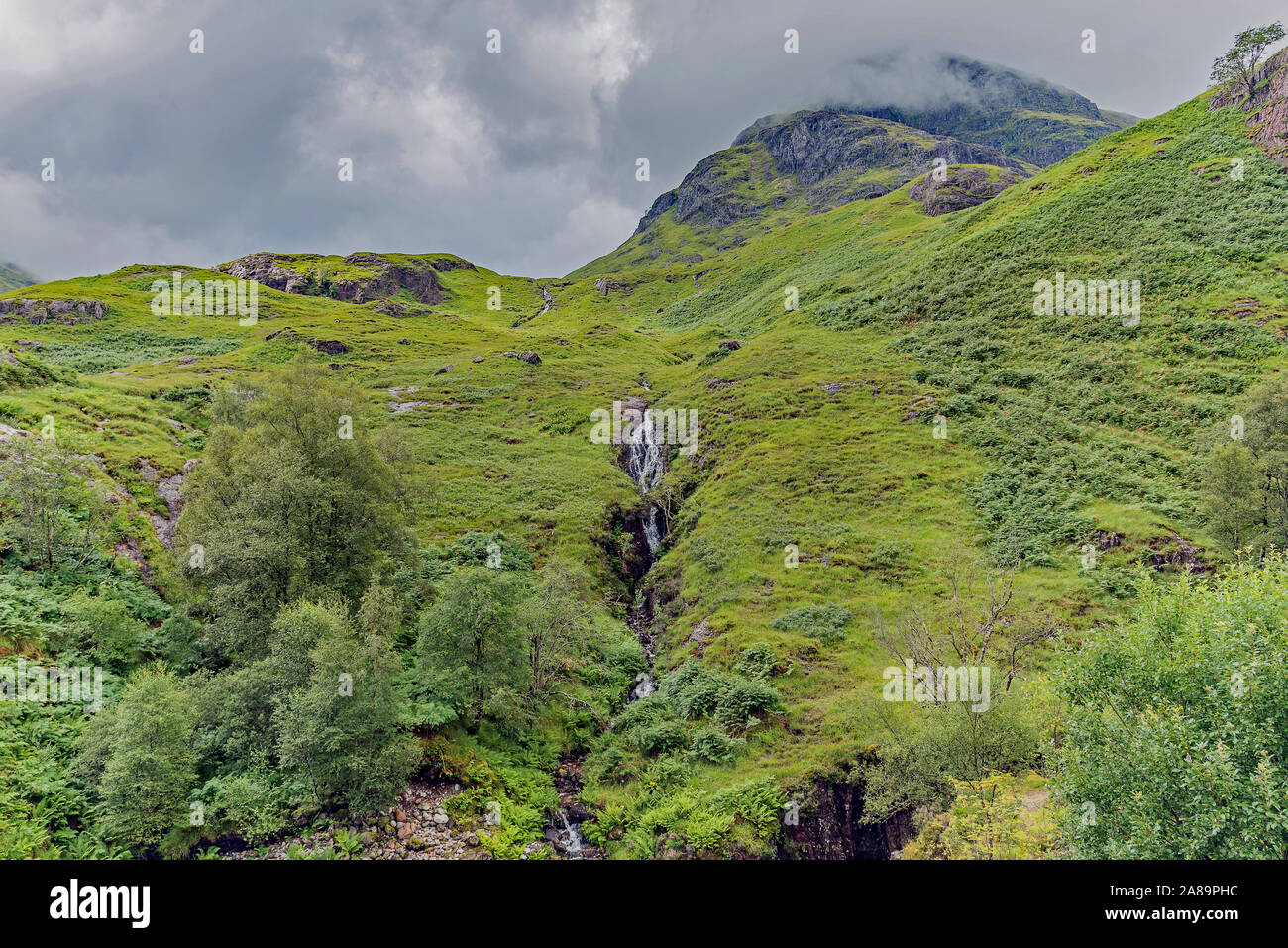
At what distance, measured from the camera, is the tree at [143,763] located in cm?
1850

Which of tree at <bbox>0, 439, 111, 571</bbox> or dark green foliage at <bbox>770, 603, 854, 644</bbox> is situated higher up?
tree at <bbox>0, 439, 111, 571</bbox>

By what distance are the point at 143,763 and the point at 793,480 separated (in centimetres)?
4735

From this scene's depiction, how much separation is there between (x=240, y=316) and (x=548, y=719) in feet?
449

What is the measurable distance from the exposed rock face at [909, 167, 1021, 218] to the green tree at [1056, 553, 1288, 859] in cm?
14199

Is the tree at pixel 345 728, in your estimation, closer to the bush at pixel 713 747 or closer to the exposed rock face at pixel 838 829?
the bush at pixel 713 747

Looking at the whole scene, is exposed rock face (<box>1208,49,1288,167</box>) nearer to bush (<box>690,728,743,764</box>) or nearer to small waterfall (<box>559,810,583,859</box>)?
bush (<box>690,728,743,764</box>)

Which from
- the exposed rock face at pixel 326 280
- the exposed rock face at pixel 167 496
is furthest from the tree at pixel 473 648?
the exposed rock face at pixel 326 280

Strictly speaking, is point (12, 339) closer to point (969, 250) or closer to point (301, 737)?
point (301, 737)

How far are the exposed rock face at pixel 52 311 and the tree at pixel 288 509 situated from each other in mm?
116493

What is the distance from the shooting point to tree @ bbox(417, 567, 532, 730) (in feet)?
89.2
